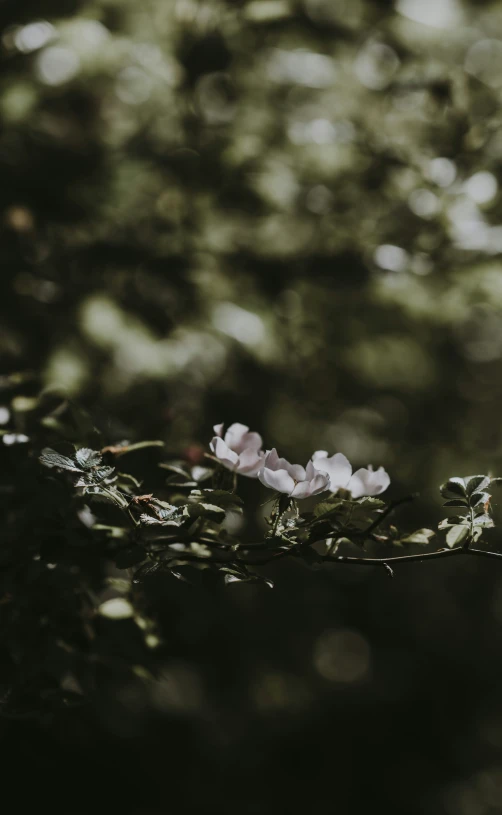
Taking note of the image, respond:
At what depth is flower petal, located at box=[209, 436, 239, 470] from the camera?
0.57 metres

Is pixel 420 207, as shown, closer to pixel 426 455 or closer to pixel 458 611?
pixel 426 455

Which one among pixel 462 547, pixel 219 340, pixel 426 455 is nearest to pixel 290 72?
pixel 219 340

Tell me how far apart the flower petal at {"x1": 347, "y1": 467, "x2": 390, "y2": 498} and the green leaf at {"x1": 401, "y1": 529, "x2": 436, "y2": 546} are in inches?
1.6

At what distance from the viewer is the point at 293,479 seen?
54 centimetres

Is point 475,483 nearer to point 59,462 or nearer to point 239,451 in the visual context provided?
point 239,451

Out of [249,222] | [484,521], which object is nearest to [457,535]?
[484,521]

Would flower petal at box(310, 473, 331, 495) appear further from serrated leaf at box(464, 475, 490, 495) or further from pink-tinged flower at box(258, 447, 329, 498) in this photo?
serrated leaf at box(464, 475, 490, 495)

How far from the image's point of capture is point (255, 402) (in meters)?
1.83

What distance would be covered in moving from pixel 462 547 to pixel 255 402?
130 centimetres

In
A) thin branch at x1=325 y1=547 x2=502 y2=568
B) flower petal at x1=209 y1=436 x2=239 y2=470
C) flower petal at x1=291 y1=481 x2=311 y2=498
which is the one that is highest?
flower petal at x1=209 y1=436 x2=239 y2=470

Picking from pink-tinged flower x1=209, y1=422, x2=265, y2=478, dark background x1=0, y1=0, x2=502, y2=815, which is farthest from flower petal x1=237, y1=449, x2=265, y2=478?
dark background x1=0, y1=0, x2=502, y2=815

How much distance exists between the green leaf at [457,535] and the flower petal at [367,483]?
6cm

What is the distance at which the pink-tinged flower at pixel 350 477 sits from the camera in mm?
565

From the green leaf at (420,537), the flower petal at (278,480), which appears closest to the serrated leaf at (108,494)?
the flower petal at (278,480)
